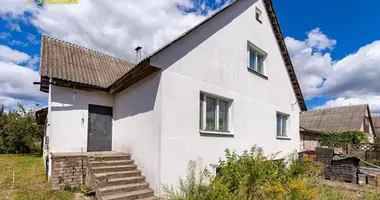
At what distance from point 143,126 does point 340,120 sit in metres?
34.8

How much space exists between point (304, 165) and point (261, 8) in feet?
27.2

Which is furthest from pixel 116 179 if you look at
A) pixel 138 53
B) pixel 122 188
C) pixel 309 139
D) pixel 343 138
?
pixel 343 138

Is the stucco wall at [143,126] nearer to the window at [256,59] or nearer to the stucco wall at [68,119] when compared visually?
the stucco wall at [68,119]

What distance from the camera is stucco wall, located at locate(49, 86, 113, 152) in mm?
8008

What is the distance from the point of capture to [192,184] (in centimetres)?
579

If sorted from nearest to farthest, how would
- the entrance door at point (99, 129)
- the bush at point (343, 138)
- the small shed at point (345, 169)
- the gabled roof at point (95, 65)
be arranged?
the gabled roof at point (95, 65) → the entrance door at point (99, 129) → the small shed at point (345, 169) → the bush at point (343, 138)

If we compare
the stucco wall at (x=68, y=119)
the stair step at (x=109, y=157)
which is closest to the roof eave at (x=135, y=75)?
the stucco wall at (x=68, y=119)

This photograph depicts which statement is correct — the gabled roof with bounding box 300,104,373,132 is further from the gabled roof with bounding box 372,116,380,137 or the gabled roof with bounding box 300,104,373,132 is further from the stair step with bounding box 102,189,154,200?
the stair step with bounding box 102,189,154,200

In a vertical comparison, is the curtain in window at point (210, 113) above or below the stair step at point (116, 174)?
above

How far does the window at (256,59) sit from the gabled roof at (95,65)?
235 centimetres

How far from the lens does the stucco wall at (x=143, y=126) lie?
6.18 meters

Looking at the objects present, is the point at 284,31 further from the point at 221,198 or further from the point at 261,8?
the point at 221,198

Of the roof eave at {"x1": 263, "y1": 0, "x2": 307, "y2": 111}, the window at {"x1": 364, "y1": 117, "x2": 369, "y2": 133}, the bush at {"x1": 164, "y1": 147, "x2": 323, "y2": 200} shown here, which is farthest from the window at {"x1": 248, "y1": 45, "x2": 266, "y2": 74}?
the window at {"x1": 364, "y1": 117, "x2": 369, "y2": 133}

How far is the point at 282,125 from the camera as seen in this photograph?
12.7 m
